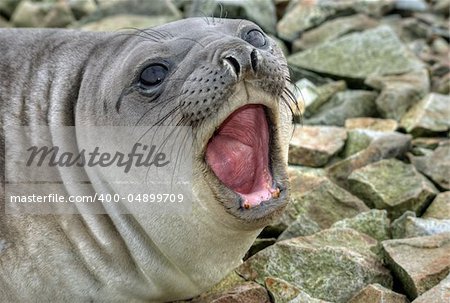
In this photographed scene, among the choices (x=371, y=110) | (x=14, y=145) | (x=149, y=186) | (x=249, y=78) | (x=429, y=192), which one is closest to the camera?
(x=249, y=78)

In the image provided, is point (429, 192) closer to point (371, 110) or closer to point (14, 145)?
point (371, 110)

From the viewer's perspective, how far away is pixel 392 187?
18.5 ft

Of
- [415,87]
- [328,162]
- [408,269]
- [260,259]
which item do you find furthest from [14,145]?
[415,87]

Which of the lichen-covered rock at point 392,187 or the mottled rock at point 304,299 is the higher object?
the mottled rock at point 304,299

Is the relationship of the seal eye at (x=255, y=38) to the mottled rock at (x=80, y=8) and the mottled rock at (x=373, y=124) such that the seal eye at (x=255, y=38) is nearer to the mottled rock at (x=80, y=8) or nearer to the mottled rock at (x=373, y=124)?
the mottled rock at (x=373, y=124)

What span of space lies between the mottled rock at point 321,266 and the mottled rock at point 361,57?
3189 millimetres

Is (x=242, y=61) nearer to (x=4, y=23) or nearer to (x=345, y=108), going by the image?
(x=345, y=108)

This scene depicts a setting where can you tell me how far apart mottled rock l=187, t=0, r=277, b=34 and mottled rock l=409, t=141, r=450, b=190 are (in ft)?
10.6

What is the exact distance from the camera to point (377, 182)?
5676mm

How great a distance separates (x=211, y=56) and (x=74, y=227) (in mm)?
1108

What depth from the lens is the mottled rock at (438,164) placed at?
577 centimetres

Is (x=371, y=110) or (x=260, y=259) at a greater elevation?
(x=260, y=259)

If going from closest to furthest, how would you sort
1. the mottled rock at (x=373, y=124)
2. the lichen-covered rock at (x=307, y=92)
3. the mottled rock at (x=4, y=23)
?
the mottled rock at (x=373, y=124), the lichen-covered rock at (x=307, y=92), the mottled rock at (x=4, y=23)

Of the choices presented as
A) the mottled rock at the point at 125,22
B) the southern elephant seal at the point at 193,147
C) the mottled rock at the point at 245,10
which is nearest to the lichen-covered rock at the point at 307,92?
the mottled rock at the point at 245,10
